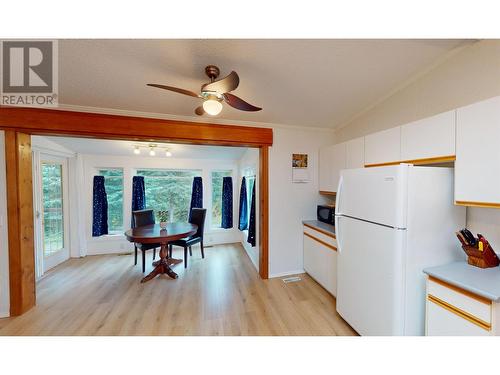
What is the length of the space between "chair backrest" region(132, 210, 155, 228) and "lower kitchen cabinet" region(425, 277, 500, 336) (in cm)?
373

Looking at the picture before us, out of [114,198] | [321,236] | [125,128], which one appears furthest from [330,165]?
[114,198]

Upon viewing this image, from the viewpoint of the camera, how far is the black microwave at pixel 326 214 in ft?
8.33

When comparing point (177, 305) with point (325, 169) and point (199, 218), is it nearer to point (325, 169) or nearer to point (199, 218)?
point (199, 218)

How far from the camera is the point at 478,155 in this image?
1.18 meters

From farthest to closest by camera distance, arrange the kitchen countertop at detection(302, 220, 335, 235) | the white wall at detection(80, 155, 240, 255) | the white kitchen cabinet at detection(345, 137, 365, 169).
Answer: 1. the white wall at detection(80, 155, 240, 255)
2. the kitchen countertop at detection(302, 220, 335, 235)
3. the white kitchen cabinet at detection(345, 137, 365, 169)

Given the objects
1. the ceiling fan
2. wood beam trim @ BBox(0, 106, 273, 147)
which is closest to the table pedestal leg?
wood beam trim @ BBox(0, 106, 273, 147)

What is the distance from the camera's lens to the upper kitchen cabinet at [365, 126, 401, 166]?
68.8 inches

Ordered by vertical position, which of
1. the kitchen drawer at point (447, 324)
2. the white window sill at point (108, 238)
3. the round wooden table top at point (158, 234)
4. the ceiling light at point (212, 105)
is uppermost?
the ceiling light at point (212, 105)

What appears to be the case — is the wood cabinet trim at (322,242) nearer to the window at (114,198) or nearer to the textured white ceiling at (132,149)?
the textured white ceiling at (132,149)

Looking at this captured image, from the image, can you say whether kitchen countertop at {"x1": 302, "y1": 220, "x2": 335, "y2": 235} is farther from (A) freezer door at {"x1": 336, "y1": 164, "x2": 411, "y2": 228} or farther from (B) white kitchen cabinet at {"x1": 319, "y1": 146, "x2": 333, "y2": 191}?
(A) freezer door at {"x1": 336, "y1": 164, "x2": 411, "y2": 228}

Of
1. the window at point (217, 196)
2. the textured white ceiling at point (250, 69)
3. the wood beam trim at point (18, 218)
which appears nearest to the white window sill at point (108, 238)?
the wood beam trim at point (18, 218)

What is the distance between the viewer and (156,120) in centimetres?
228

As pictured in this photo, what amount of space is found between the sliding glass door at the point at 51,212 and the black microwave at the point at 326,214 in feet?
13.8
